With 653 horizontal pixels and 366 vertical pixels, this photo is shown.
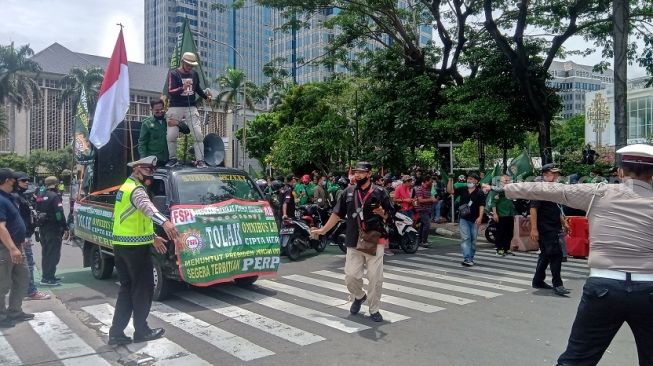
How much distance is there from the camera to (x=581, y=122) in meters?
71.0

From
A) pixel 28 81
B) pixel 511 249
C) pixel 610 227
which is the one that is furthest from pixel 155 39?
pixel 610 227

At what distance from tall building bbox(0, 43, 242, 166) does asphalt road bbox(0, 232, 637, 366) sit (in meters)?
75.0

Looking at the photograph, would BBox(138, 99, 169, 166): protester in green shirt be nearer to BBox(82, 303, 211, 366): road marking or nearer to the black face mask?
BBox(82, 303, 211, 366): road marking

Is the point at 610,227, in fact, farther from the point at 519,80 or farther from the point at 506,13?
the point at 506,13

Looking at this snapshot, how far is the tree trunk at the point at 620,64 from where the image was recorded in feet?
41.2

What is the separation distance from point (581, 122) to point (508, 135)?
197 ft

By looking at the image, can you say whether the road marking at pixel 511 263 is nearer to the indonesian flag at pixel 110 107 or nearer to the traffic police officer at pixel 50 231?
the indonesian flag at pixel 110 107

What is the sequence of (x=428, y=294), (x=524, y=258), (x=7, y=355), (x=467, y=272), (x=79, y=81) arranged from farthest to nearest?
(x=79, y=81)
(x=524, y=258)
(x=467, y=272)
(x=428, y=294)
(x=7, y=355)

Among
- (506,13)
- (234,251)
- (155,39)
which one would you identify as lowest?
(234,251)

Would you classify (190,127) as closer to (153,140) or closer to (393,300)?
(153,140)

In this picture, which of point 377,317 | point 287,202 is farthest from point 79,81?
point 377,317

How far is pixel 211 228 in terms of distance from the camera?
7238 mm

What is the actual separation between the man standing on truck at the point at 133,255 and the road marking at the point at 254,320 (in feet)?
3.99

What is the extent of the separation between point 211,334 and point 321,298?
Result: 2.07 m
